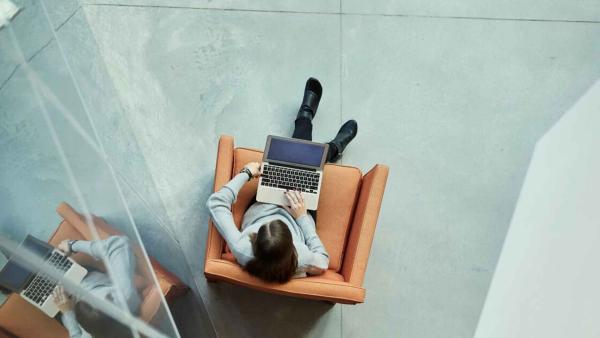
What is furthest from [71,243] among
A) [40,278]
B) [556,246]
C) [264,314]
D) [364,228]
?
[556,246]

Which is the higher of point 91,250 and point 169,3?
point 169,3

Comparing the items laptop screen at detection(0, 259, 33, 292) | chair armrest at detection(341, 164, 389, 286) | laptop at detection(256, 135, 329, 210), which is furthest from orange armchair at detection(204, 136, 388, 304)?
laptop screen at detection(0, 259, 33, 292)

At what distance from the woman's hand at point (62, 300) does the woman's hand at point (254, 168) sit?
0.89m

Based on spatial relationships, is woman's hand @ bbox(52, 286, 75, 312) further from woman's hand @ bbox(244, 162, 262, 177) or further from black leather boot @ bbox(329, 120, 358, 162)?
black leather boot @ bbox(329, 120, 358, 162)

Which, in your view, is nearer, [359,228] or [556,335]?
[556,335]

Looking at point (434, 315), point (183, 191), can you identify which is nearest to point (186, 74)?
point (183, 191)

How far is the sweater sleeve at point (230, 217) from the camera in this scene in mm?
2082

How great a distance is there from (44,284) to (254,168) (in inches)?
37.3

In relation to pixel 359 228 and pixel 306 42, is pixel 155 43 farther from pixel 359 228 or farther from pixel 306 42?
pixel 359 228

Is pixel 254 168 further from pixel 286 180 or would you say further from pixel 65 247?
pixel 65 247

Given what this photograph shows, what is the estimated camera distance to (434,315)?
8.87 ft

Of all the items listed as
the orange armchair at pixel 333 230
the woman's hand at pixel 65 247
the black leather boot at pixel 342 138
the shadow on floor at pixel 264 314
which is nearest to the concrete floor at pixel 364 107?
the shadow on floor at pixel 264 314

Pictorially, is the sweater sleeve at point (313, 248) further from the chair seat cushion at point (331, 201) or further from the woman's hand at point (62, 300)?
the woman's hand at point (62, 300)

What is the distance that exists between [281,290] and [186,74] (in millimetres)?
1534
